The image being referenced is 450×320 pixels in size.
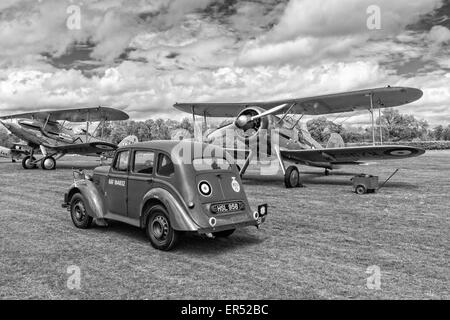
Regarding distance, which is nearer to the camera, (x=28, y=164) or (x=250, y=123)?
(x=250, y=123)

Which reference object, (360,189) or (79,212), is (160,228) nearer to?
(79,212)

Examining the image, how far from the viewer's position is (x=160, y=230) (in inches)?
251

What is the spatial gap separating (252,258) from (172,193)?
1.68 meters

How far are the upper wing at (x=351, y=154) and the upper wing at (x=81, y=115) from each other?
44.8 ft

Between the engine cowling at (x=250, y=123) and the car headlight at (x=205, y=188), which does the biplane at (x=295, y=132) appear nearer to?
the engine cowling at (x=250, y=123)

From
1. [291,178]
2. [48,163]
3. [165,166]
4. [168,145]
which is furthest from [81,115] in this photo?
[165,166]

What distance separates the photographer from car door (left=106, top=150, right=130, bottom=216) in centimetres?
710

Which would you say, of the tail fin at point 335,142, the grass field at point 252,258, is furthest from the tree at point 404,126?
the grass field at point 252,258

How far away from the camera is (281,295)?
180 inches

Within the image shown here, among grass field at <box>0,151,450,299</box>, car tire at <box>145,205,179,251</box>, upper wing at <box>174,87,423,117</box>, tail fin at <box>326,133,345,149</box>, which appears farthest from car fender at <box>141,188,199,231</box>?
tail fin at <box>326,133,345,149</box>

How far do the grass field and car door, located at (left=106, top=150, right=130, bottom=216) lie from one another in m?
0.60

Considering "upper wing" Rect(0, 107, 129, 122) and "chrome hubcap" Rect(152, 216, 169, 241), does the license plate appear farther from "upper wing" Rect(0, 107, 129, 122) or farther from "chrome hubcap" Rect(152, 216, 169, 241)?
"upper wing" Rect(0, 107, 129, 122)
